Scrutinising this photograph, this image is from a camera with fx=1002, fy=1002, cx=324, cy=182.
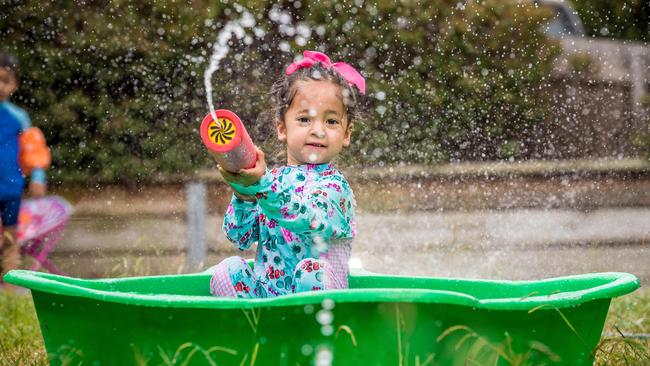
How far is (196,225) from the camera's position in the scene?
5.22 m

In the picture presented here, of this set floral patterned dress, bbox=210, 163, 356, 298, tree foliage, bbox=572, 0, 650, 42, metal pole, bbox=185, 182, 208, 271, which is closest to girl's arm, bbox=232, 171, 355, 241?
floral patterned dress, bbox=210, 163, 356, 298

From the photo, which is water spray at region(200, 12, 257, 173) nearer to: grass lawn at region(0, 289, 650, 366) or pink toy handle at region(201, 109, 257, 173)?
pink toy handle at region(201, 109, 257, 173)

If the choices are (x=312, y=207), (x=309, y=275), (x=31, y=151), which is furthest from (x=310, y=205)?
(x=31, y=151)

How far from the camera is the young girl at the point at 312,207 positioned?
2.34m

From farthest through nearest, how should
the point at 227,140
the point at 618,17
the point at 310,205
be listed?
1. the point at 618,17
2. the point at 310,205
3. the point at 227,140

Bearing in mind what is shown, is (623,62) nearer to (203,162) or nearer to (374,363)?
(203,162)

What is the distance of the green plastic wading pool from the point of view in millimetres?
1805

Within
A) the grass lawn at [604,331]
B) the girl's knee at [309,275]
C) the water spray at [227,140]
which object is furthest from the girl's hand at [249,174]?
the grass lawn at [604,331]

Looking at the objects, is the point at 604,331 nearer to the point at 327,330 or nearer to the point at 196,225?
the point at 327,330

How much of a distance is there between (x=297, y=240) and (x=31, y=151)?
270cm

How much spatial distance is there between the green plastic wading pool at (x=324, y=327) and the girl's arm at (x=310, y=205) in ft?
0.98

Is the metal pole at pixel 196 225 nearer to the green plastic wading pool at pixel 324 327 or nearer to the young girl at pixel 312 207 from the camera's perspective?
the young girl at pixel 312 207

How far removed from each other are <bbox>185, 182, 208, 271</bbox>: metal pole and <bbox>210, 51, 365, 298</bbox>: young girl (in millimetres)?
2615

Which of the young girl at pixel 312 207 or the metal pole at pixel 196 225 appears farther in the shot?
the metal pole at pixel 196 225
